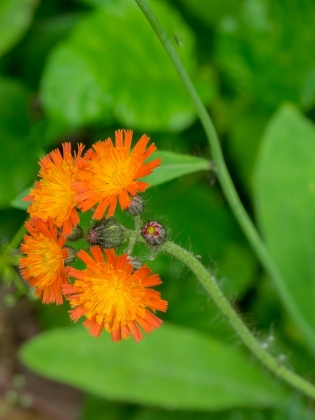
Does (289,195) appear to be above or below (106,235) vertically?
below

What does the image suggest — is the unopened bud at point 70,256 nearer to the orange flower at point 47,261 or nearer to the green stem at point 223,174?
the orange flower at point 47,261

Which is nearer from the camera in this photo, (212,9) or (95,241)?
(95,241)

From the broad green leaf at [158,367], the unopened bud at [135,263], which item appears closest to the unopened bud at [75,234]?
the unopened bud at [135,263]

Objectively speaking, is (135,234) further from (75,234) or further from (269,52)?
(269,52)

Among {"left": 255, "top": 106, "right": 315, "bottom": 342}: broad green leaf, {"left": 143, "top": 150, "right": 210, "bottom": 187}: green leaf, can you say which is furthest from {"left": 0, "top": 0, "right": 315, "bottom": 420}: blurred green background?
{"left": 143, "top": 150, "right": 210, "bottom": 187}: green leaf

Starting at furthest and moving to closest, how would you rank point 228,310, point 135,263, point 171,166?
point 171,166 < point 228,310 < point 135,263

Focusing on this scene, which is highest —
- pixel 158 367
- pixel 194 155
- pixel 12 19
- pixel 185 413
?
pixel 12 19

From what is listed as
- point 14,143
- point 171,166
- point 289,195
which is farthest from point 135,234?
point 14,143
